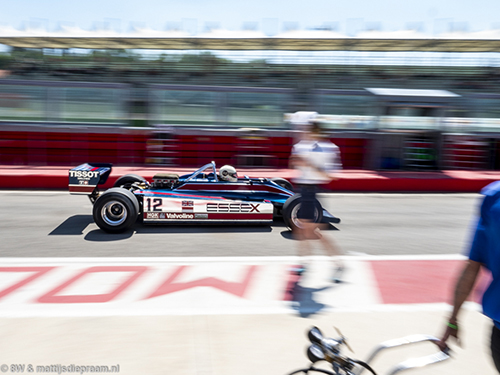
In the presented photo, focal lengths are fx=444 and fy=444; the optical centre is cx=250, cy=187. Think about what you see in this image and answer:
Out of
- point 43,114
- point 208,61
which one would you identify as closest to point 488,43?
point 208,61

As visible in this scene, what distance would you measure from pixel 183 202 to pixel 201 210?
311 mm

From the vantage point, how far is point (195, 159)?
49.2 feet

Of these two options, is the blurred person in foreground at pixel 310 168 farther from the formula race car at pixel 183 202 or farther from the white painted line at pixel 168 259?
the formula race car at pixel 183 202

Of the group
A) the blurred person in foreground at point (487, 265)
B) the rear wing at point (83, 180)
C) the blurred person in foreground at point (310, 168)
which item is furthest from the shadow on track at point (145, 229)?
the blurred person in foreground at point (487, 265)

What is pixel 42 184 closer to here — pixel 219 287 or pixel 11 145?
pixel 11 145

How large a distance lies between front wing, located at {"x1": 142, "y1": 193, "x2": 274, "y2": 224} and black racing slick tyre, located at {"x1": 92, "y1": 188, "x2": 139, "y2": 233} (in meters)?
0.31

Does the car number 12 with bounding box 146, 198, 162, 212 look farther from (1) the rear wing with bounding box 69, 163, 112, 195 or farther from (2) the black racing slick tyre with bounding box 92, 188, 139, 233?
(1) the rear wing with bounding box 69, 163, 112, 195

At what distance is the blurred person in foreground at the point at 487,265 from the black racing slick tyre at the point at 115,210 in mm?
5329

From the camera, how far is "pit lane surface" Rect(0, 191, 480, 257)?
19.9 feet

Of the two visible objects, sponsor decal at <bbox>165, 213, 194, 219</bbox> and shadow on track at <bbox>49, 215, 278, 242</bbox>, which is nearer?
shadow on track at <bbox>49, 215, 278, 242</bbox>

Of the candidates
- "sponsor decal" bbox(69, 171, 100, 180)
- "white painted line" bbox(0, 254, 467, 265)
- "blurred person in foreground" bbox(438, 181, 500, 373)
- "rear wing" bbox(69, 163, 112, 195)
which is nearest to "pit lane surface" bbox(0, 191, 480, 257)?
"white painted line" bbox(0, 254, 467, 265)

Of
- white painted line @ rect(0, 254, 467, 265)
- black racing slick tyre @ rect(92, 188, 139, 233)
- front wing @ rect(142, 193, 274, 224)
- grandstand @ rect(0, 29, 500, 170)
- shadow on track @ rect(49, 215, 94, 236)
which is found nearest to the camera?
white painted line @ rect(0, 254, 467, 265)

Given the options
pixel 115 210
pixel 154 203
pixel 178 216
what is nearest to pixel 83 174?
pixel 115 210

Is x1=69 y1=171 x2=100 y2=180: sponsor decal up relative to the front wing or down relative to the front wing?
up
